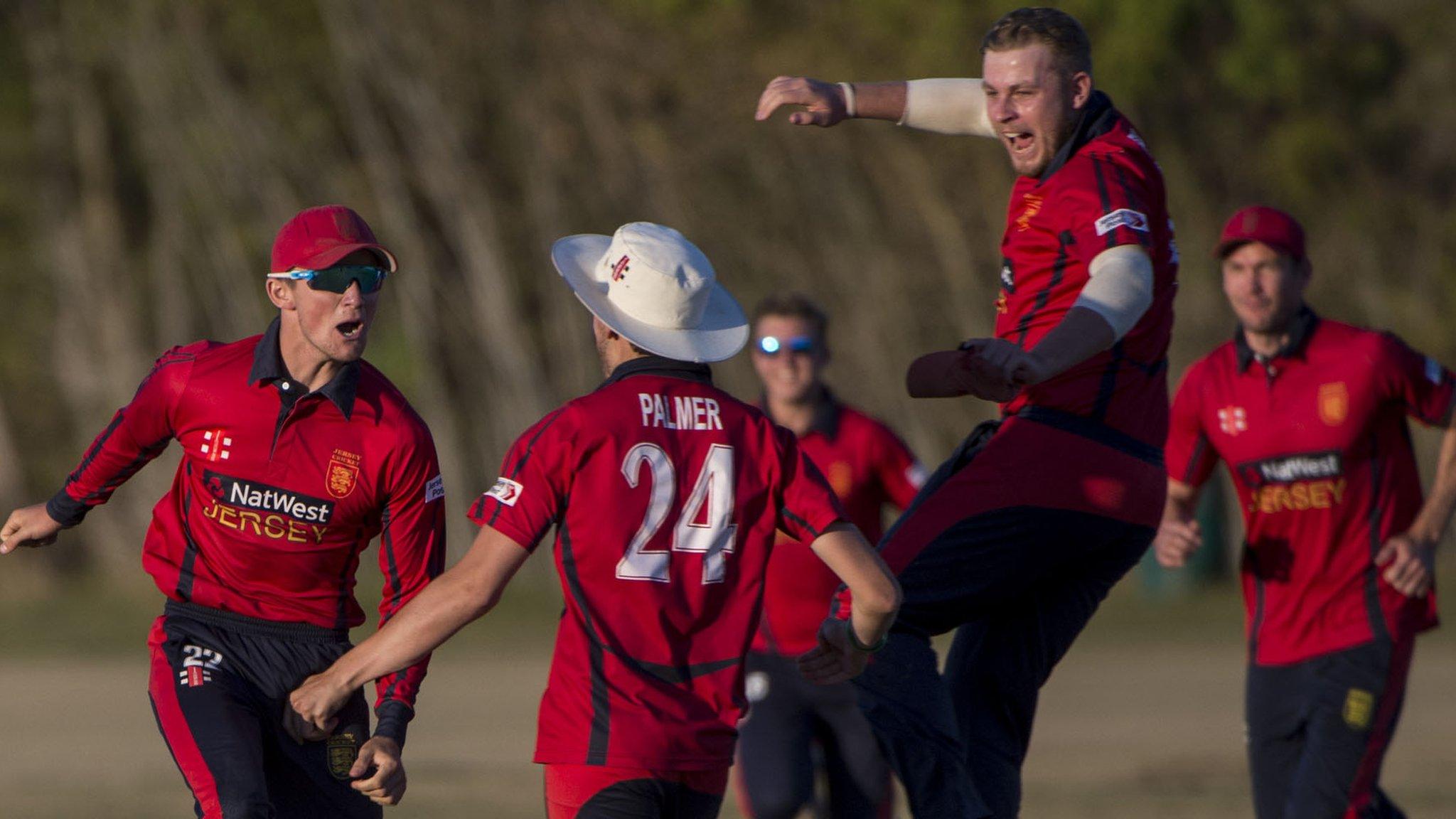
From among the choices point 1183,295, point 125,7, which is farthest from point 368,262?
point 125,7

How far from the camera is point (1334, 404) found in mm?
7102

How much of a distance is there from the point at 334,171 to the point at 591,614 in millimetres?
23154

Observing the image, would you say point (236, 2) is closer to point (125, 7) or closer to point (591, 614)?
point (125, 7)

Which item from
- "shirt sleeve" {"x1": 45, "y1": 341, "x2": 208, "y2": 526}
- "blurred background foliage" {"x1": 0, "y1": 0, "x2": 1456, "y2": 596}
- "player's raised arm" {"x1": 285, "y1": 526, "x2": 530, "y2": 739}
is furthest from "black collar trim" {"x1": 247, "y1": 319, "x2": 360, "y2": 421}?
"blurred background foliage" {"x1": 0, "y1": 0, "x2": 1456, "y2": 596}

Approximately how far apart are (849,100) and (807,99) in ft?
0.54

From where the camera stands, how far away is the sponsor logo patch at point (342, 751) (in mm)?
5730

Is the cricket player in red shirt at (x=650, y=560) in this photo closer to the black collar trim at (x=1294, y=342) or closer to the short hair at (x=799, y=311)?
the black collar trim at (x=1294, y=342)

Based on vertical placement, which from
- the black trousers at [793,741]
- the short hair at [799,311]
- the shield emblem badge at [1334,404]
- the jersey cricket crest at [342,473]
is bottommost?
the black trousers at [793,741]

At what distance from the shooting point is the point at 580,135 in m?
26.2

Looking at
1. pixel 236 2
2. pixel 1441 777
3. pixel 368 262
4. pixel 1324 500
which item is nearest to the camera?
pixel 368 262

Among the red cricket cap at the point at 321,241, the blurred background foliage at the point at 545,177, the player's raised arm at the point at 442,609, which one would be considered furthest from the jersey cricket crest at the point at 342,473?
the blurred background foliage at the point at 545,177

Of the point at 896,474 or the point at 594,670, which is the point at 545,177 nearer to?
the point at 896,474

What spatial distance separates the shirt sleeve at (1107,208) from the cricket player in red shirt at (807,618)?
3.48m

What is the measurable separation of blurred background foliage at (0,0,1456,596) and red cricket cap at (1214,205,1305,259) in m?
15.4
